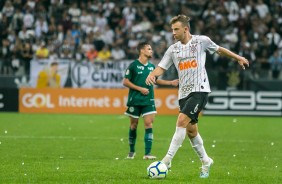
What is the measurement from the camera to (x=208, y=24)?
33688 mm

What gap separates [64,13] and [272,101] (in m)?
10.7

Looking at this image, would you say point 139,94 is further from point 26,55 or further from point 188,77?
point 26,55

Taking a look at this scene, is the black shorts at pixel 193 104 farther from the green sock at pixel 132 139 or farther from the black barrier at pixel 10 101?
the black barrier at pixel 10 101

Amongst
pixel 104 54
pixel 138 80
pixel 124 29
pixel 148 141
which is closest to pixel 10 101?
pixel 104 54

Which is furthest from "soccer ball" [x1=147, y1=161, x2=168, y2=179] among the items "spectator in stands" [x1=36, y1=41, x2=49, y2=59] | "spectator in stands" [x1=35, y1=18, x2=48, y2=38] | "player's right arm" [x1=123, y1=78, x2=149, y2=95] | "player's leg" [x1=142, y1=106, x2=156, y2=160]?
"spectator in stands" [x1=35, y1=18, x2=48, y2=38]

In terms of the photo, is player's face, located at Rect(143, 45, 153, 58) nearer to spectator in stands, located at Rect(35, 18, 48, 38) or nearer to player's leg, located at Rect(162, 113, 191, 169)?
player's leg, located at Rect(162, 113, 191, 169)

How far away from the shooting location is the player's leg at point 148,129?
15.2 m

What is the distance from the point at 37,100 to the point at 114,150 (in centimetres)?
1400

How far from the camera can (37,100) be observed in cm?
3033

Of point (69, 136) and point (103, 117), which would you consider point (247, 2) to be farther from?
point (69, 136)

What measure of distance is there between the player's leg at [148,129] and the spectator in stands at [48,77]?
1544 cm

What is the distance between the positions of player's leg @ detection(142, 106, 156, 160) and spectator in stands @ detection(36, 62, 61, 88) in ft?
50.6

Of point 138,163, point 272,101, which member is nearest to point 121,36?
point 272,101

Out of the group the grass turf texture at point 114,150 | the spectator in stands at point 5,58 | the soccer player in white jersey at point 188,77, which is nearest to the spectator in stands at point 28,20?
the spectator in stands at point 5,58
